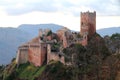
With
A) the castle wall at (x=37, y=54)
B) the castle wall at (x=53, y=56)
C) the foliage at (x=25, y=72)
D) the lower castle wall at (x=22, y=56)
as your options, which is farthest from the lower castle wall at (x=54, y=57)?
the lower castle wall at (x=22, y=56)

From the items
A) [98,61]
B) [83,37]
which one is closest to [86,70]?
[98,61]

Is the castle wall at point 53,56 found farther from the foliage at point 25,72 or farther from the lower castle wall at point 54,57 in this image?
the foliage at point 25,72

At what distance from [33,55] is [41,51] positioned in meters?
4.03

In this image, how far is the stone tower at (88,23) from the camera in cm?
9256

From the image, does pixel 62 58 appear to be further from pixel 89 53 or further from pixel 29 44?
pixel 29 44

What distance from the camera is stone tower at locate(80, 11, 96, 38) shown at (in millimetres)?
92562

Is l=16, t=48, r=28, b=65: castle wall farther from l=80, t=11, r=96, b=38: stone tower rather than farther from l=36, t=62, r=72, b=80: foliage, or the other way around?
l=80, t=11, r=96, b=38: stone tower

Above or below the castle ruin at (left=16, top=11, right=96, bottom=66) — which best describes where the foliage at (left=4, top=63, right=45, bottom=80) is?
below

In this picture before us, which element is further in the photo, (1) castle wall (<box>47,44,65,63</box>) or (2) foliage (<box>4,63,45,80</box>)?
(2) foliage (<box>4,63,45,80</box>)

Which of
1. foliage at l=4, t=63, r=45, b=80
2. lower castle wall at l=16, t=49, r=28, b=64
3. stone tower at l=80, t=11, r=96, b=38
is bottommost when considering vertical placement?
foliage at l=4, t=63, r=45, b=80

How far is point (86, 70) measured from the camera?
8012 centimetres

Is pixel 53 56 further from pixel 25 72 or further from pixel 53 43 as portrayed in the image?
pixel 25 72

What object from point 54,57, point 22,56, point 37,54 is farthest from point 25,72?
point 54,57

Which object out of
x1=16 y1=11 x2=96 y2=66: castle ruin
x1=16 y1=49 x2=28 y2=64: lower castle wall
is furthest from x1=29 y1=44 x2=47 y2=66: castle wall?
x1=16 y1=49 x2=28 y2=64: lower castle wall
